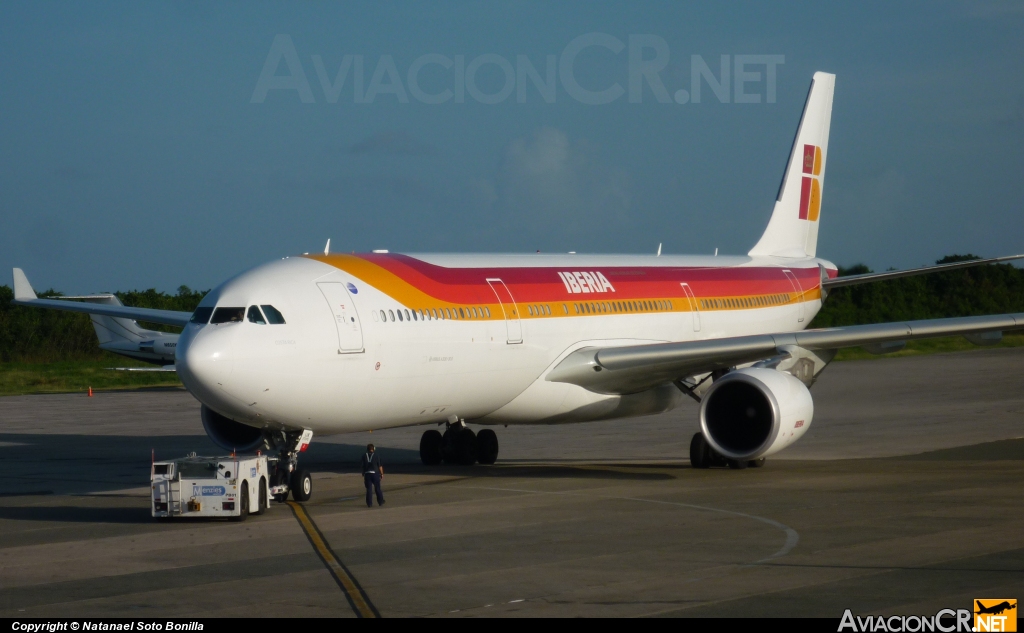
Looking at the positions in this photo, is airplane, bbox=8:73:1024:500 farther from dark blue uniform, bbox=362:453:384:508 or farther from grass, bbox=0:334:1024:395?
grass, bbox=0:334:1024:395

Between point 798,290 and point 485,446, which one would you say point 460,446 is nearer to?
point 485,446

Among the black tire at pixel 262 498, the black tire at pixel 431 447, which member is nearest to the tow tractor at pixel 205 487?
the black tire at pixel 262 498

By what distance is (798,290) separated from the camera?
28766mm

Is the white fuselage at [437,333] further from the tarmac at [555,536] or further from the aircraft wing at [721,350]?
the tarmac at [555,536]

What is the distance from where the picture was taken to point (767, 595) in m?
10.4

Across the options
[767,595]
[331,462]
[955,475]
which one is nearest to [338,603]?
[767,595]

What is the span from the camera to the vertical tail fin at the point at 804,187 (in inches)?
1179

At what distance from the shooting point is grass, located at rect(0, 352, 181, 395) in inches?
1900

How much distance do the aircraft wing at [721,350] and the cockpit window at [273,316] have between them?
5889mm

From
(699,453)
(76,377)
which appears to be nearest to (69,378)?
(76,377)

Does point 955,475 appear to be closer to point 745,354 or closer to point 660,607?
point 745,354

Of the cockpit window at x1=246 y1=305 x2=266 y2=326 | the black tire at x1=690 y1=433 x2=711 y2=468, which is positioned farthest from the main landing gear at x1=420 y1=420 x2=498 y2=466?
the cockpit window at x1=246 y1=305 x2=266 y2=326

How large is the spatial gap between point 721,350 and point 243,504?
328 inches

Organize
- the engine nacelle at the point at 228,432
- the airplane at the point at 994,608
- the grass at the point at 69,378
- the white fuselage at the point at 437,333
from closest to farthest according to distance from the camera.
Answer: the airplane at the point at 994,608, the white fuselage at the point at 437,333, the engine nacelle at the point at 228,432, the grass at the point at 69,378
